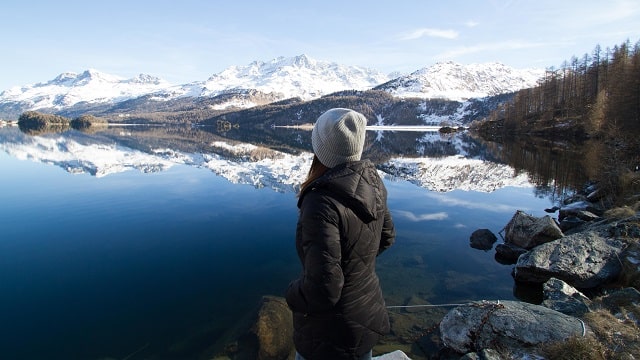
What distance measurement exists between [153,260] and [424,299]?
31.8 ft

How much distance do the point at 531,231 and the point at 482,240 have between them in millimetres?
2054

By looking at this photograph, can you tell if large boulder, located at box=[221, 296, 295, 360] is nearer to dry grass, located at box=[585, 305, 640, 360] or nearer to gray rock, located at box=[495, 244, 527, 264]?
dry grass, located at box=[585, 305, 640, 360]

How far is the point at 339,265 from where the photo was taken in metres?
3.36

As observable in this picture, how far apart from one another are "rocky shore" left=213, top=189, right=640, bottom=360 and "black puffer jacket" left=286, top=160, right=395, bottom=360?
13.1 feet

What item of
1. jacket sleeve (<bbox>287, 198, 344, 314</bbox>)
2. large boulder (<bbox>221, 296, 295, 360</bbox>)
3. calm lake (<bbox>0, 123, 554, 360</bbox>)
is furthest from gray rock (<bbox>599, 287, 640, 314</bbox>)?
jacket sleeve (<bbox>287, 198, 344, 314</bbox>)

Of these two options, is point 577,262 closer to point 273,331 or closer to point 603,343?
point 603,343

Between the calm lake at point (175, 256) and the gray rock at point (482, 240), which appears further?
the gray rock at point (482, 240)

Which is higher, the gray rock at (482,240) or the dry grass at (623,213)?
the dry grass at (623,213)

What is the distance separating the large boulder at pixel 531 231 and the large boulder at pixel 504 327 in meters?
7.56

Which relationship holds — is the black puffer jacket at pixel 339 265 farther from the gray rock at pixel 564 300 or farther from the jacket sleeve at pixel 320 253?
the gray rock at pixel 564 300

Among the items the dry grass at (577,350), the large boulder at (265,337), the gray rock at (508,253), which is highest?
the dry grass at (577,350)

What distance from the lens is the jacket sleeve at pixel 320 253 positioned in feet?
10.6

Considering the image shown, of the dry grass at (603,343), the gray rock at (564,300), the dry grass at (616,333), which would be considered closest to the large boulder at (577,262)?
the gray rock at (564,300)

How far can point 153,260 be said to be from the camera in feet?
46.0
